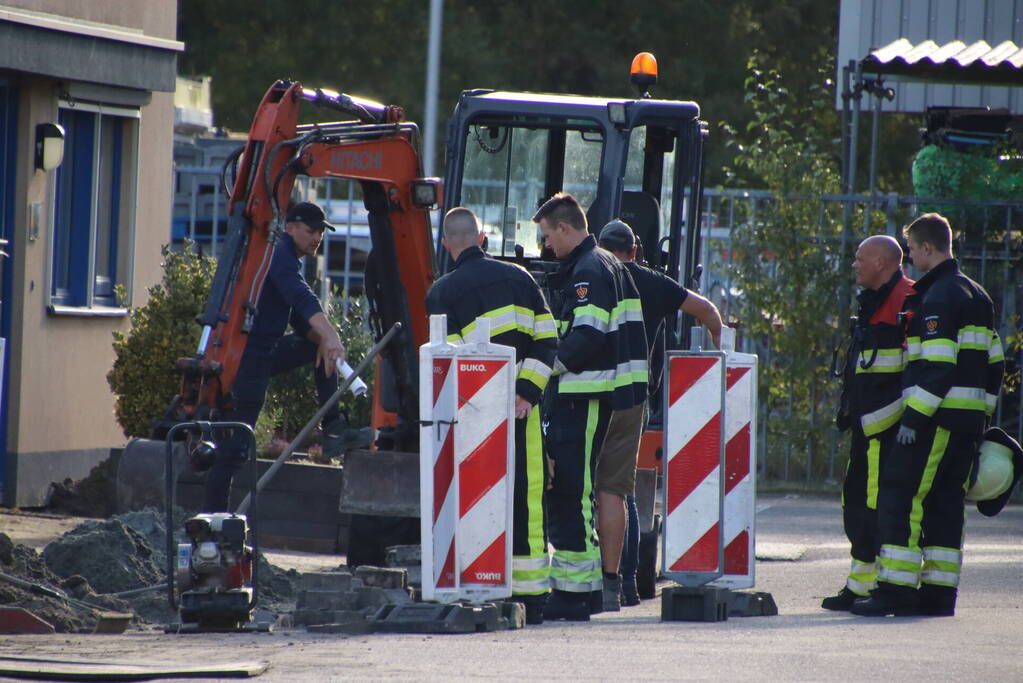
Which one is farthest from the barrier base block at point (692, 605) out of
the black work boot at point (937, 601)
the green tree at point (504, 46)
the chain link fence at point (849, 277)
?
the green tree at point (504, 46)

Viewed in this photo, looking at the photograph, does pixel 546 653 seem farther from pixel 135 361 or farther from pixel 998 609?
pixel 135 361

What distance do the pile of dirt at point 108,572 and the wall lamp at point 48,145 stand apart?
11.0 feet

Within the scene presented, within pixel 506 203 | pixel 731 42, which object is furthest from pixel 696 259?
pixel 731 42

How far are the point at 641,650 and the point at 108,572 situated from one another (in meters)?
3.10

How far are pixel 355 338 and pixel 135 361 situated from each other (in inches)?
110

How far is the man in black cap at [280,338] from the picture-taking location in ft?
33.9

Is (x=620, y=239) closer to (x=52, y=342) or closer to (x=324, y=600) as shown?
(x=324, y=600)

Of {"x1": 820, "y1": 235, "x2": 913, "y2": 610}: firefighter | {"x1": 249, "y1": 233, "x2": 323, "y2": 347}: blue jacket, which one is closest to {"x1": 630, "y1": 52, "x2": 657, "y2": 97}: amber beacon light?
{"x1": 249, "y1": 233, "x2": 323, "y2": 347}: blue jacket

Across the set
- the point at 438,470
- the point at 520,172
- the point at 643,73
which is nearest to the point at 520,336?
the point at 438,470

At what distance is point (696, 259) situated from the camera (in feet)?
40.4

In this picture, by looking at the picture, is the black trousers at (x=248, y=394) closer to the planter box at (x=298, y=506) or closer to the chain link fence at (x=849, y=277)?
the planter box at (x=298, y=506)

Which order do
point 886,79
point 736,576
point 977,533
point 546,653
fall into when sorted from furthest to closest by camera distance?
point 886,79, point 977,533, point 736,576, point 546,653

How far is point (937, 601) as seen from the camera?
933cm

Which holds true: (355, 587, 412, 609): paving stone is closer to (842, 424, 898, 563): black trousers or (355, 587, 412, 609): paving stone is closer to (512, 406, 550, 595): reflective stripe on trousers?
(512, 406, 550, 595): reflective stripe on trousers
